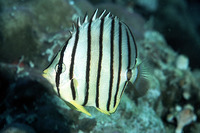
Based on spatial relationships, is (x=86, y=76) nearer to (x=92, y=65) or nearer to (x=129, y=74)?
(x=92, y=65)

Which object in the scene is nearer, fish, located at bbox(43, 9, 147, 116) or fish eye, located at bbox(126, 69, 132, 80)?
fish, located at bbox(43, 9, 147, 116)

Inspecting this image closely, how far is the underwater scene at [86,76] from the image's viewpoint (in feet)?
5.03

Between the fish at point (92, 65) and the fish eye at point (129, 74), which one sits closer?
the fish at point (92, 65)

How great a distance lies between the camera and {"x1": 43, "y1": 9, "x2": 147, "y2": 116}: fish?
1506 mm

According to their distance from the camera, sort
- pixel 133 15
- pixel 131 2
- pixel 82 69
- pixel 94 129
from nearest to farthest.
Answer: pixel 82 69
pixel 94 129
pixel 133 15
pixel 131 2

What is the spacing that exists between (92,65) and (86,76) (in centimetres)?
10

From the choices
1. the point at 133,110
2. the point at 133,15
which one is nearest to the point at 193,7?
the point at 133,15

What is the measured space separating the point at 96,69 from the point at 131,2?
24.9 feet

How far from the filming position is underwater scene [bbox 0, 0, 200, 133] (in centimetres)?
153

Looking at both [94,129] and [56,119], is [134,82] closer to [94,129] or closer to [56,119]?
[94,129]

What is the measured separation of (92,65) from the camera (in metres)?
1.52

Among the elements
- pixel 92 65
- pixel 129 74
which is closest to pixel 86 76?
pixel 92 65

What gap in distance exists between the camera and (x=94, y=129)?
2545mm

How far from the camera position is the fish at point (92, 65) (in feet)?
4.94
